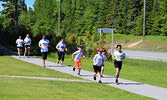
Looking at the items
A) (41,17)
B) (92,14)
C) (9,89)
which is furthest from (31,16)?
(9,89)

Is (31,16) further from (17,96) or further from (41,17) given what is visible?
(17,96)

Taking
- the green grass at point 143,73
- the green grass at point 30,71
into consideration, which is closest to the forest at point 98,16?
the green grass at point 143,73

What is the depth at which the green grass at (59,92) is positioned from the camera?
8602 millimetres

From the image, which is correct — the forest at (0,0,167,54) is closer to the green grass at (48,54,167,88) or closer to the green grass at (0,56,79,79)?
the green grass at (48,54,167,88)

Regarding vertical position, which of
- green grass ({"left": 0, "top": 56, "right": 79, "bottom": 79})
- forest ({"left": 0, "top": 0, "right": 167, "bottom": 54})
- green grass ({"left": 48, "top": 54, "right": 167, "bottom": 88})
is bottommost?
green grass ({"left": 48, "top": 54, "right": 167, "bottom": 88})

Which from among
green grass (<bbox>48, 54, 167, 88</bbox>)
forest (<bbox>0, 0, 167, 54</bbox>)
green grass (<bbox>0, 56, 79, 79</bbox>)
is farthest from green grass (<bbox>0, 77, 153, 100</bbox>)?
forest (<bbox>0, 0, 167, 54</bbox>)

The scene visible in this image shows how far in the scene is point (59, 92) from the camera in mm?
9516

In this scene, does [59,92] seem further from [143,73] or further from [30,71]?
[143,73]

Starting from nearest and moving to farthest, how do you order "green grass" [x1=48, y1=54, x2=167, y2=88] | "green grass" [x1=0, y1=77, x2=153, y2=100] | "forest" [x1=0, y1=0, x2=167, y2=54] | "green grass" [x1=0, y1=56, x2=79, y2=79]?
1. "green grass" [x1=0, y1=77, x2=153, y2=100]
2. "green grass" [x1=48, y1=54, x2=167, y2=88]
3. "green grass" [x1=0, y1=56, x2=79, y2=79]
4. "forest" [x1=0, y1=0, x2=167, y2=54]

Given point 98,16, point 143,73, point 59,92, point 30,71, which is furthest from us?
point 98,16

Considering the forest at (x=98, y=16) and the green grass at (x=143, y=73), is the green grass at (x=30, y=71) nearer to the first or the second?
the green grass at (x=143, y=73)

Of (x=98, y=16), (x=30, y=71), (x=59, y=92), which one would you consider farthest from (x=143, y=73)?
(x=98, y=16)

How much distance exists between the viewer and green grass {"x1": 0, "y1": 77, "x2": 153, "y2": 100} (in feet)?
28.2

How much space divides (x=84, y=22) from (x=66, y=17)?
5.80 meters
